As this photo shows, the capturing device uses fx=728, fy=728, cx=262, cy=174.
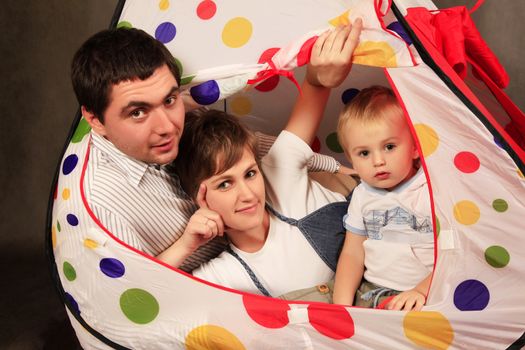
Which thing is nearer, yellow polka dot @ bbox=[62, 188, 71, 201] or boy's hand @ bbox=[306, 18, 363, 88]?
boy's hand @ bbox=[306, 18, 363, 88]

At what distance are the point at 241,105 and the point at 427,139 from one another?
2.46 ft

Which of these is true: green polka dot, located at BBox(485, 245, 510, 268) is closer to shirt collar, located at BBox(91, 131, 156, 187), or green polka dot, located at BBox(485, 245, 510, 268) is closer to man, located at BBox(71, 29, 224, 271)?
man, located at BBox(71, 29, 224, 271)

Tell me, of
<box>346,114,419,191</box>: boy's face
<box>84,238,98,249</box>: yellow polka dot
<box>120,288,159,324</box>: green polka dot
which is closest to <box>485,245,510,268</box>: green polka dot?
<box>346,114,419,191</box>: boy's face

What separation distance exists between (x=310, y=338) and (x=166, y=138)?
48 centimetres

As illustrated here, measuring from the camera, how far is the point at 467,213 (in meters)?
1.27

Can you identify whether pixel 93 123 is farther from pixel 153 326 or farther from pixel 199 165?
pixel 153 326

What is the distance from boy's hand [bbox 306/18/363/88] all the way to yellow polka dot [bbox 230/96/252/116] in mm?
512

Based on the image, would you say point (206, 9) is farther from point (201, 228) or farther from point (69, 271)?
point (69, 271)

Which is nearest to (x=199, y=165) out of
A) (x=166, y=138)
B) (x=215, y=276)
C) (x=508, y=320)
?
(x=166, y=138)

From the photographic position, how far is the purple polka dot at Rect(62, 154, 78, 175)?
60.8 inches

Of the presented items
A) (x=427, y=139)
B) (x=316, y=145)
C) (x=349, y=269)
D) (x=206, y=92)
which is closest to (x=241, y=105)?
(x=316, y=145)

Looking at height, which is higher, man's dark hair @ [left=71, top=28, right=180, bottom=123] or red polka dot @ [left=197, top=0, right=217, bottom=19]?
red polka dot @ [left=197, top=0, right=217, bottom=19]

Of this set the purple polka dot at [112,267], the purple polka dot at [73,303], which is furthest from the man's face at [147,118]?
the purple polka dot at [73,303]

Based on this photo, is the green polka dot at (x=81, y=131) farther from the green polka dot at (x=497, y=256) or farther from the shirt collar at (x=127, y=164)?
the green polka dot at (x=497, y=256)
